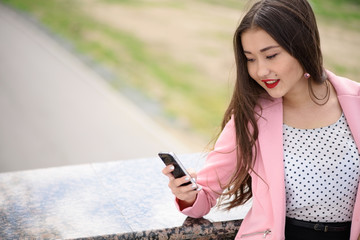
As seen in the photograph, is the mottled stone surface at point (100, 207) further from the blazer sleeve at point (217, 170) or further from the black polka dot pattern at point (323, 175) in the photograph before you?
the black polka dot pattern at point (323, 175)

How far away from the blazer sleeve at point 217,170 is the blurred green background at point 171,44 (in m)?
5.90

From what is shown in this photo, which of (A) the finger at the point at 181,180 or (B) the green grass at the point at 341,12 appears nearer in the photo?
(A) the finger at the point at 181,180

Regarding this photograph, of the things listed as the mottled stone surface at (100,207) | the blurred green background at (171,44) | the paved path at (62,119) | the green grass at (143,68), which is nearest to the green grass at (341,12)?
the blurred green background at (171,44)

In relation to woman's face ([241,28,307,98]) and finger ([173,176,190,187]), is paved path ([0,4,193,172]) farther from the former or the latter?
woman's face ([241,28,307,98])

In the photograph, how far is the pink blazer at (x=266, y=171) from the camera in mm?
2219

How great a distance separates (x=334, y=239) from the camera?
2.24m

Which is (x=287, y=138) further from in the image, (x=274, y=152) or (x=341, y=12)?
(x=341, y=12)

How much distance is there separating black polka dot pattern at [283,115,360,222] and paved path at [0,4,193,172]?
478cm

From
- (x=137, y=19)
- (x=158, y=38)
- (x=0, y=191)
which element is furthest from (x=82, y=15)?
(x=0, y=191)

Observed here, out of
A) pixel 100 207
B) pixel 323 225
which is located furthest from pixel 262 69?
pixel 100 207

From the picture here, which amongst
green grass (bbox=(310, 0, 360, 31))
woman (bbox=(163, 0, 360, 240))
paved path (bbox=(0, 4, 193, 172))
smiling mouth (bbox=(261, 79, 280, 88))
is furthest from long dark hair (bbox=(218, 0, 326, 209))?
green grass (bbox=(310, 0, 360, 31))

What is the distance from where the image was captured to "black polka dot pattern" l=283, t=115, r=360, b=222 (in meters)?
2.22

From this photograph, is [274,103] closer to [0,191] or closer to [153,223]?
[153,223]

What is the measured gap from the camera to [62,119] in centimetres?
772
